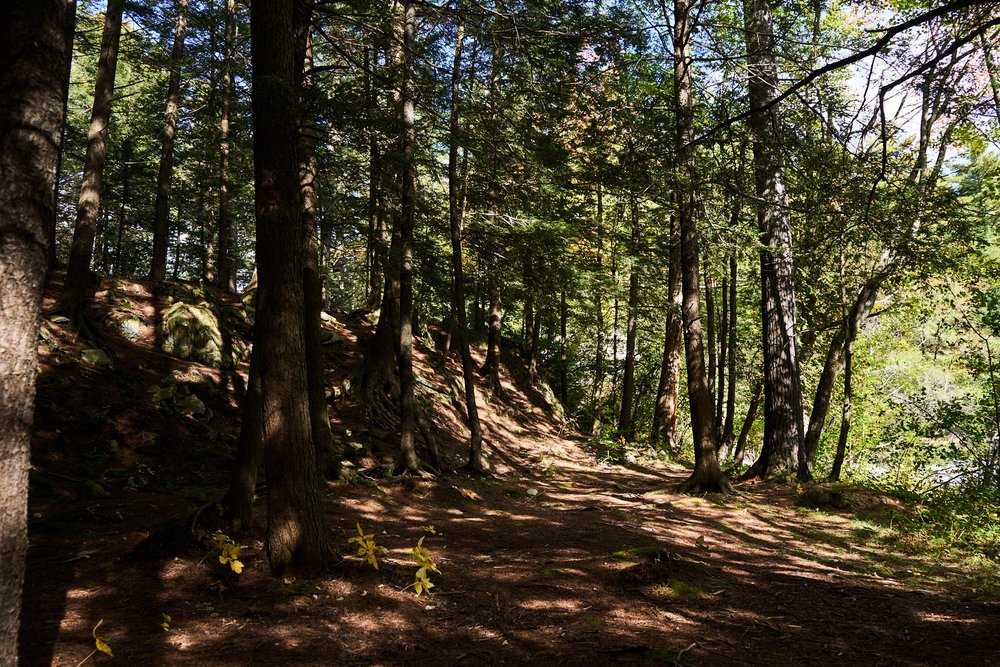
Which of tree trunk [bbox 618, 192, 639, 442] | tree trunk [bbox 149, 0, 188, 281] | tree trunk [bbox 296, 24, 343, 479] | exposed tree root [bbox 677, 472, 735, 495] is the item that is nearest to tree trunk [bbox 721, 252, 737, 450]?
tree trunk [bbox 618, 192, 639, 442]

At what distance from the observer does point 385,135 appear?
6.49 m

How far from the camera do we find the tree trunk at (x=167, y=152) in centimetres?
1331

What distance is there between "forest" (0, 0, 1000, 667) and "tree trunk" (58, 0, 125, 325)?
50 mm

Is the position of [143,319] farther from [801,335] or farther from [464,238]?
[801,335]

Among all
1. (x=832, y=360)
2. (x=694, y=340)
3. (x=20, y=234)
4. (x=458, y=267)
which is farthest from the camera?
(x=832, y=360)

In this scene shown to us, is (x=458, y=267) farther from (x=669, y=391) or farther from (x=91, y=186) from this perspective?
(x=669, y=391)

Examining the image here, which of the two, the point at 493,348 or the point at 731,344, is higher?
the point at 731,344

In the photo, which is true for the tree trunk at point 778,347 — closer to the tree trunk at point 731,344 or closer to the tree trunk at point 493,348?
the tree trunk at point 731,344

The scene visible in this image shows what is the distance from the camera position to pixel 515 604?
4562mm

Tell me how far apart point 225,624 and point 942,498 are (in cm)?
998

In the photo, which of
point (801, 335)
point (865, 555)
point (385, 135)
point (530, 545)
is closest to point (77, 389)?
point (385, 135)

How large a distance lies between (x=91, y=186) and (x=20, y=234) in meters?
10.1

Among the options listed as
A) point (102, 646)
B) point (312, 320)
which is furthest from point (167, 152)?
point (102, 646)

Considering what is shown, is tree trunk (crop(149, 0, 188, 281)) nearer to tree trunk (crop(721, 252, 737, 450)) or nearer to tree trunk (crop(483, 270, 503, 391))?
tree trunk (crop(483, 270, 503, 391))
